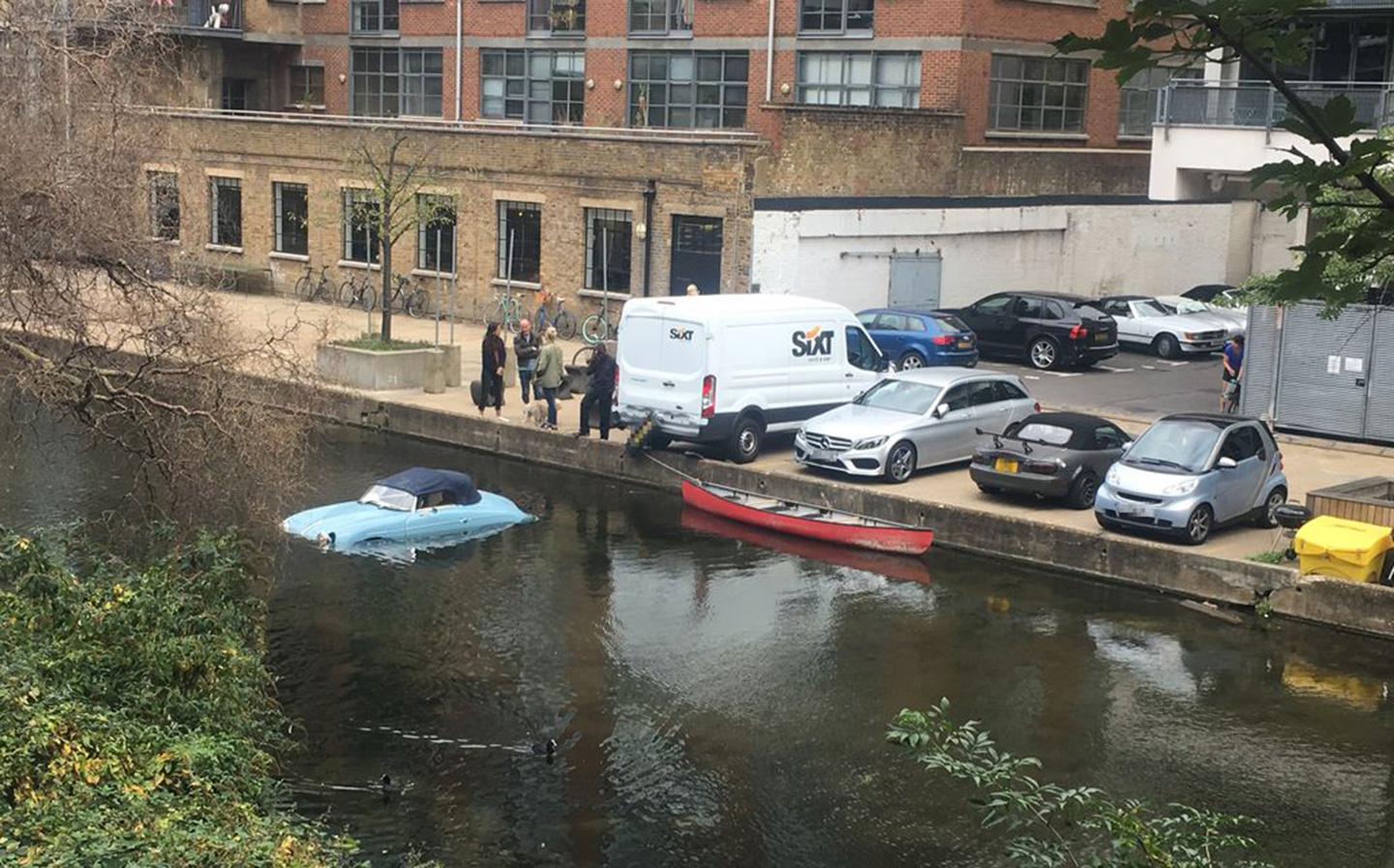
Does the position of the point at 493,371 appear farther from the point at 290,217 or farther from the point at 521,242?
the point at 290,217

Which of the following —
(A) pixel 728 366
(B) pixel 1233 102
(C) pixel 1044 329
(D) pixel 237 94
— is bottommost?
(C) pixel 1044 329

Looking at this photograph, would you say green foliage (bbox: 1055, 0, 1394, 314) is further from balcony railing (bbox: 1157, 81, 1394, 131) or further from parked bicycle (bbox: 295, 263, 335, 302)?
parked bicycle (bbox: 295, 263, 335, 302)

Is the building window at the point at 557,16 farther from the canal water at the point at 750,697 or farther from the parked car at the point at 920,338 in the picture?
the canal water at the point at 750,697

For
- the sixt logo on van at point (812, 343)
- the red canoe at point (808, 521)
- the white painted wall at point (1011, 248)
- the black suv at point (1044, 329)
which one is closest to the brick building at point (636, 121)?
the white painted wall at point (1011, 248)

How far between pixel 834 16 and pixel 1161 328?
1145 centimetres

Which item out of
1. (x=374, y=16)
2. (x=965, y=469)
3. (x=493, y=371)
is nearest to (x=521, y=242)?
(x=493, y=371)

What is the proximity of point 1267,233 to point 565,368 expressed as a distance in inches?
1013

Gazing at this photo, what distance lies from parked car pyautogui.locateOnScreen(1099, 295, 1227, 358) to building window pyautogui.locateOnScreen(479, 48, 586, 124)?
16.7 metres

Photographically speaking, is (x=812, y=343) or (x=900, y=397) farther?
(x=812, y=343)

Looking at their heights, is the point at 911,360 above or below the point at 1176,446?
below

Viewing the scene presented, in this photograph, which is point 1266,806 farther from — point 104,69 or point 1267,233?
point 1267,233

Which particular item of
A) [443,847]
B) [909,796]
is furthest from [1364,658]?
[443,847]

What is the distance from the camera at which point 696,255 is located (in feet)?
118

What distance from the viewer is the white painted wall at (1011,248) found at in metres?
35.4
